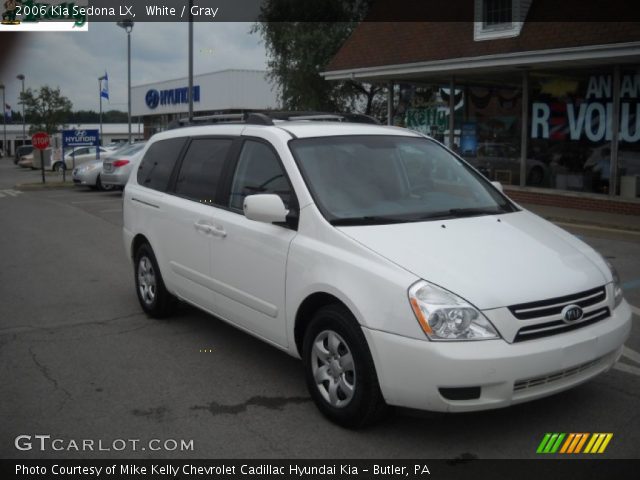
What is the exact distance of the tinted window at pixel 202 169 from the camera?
17.5 feet

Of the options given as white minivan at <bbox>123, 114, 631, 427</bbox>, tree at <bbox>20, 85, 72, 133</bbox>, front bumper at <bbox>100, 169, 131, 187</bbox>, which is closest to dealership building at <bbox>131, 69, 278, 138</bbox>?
tree at <bbox>20, 85, 72, 133</bbox>

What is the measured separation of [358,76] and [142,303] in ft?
42.5

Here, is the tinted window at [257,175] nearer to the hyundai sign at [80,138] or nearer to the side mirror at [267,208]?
the side mirror at [267,208]

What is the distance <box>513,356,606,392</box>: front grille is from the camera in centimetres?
345

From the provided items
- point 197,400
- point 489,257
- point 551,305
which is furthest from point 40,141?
point 551,305

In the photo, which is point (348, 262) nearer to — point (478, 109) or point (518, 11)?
point (518, 11)

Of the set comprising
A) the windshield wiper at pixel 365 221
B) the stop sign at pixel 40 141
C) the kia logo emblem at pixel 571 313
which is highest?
the stop sign at pixel 40 141

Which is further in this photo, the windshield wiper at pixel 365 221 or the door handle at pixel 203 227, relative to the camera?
the door handle at pixel 203 227

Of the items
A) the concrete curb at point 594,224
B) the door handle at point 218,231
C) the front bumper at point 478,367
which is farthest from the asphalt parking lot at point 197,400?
the concrete curb at point 594,224

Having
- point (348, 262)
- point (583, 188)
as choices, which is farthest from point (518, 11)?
point (348, 262)

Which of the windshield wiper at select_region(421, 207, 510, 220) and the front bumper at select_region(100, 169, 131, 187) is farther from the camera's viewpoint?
the front bumper at select_region(100, 169, 131, 187)

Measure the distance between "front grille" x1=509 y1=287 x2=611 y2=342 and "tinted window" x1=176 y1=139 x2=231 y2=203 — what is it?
271cm

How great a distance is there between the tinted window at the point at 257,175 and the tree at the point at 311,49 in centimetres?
1970

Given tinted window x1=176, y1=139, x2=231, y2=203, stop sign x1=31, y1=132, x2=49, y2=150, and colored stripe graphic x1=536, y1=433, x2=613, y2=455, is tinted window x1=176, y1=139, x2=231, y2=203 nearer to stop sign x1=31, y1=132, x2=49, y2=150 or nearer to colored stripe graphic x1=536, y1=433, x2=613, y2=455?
colored stripe graphic x1=536, y1=433, x2=613, y2=455
